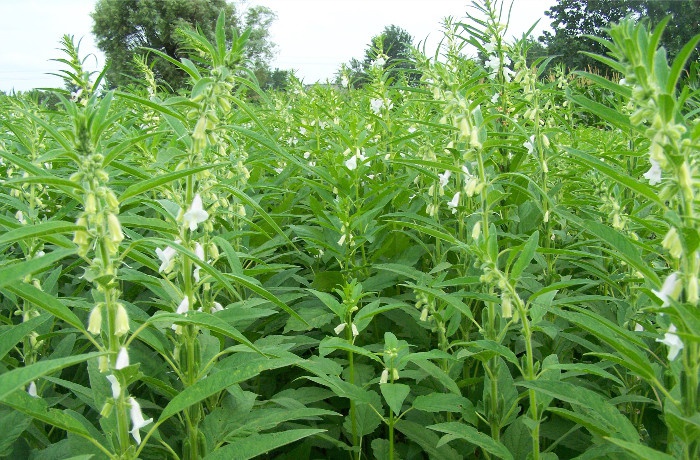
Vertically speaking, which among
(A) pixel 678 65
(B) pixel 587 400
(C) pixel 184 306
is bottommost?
(B) pixel 587 400

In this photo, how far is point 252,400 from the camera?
217 cm

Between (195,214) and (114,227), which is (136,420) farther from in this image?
(195,214)

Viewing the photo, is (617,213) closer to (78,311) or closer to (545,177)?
(545,177)

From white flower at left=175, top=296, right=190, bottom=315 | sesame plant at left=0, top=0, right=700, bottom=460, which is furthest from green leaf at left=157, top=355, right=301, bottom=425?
white flower at left=175, top=296, right=190, bottom=315

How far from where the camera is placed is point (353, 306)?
2.41 m

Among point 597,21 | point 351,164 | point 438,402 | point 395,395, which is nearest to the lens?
point 395,395

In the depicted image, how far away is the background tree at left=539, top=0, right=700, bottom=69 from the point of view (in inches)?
1875

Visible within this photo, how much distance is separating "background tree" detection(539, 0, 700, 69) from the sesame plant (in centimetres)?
4546

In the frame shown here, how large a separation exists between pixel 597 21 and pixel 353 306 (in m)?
65.1

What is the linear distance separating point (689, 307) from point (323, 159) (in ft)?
11.2

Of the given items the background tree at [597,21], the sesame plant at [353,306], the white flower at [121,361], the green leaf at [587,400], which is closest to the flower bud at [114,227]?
the sesame plant at [353,306]

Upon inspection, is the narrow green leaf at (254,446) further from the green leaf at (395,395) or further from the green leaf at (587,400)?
the green leaf at (587,400)

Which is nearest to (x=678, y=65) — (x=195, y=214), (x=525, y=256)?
(x=525, y=256)

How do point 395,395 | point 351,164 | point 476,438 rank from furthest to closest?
point 351,164, point 395,395, point 476,438
